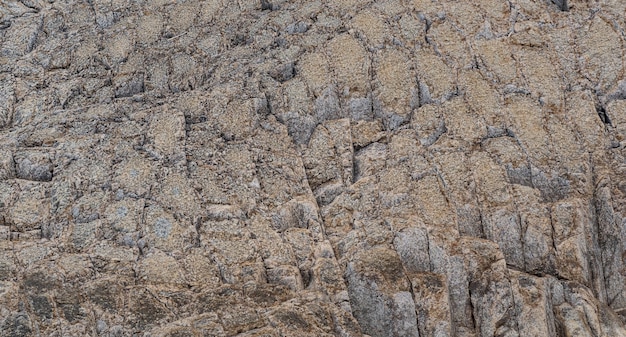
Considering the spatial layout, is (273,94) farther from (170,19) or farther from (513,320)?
(513,320)

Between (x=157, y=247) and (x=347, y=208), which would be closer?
(x=157, y=247)

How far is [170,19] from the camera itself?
3419 centimetres

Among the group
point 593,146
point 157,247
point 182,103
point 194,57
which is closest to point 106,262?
point 157,247

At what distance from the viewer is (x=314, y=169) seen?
2936cm

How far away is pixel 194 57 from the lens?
32.7 m

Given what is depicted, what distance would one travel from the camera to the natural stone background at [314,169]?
85.6 ft

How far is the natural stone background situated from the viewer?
26.1 metres

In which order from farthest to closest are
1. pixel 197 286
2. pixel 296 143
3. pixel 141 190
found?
pixel 296 143 → pixel 141 190 → pixel 197 286

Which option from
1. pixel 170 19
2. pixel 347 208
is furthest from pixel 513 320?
pixel 170 19

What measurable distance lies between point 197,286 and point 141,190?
355 centimetres

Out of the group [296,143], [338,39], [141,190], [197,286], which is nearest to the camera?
[197,286]

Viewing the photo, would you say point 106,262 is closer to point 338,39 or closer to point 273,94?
point 273,94

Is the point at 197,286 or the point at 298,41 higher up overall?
the point at 298,41

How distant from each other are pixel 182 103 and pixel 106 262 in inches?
248
